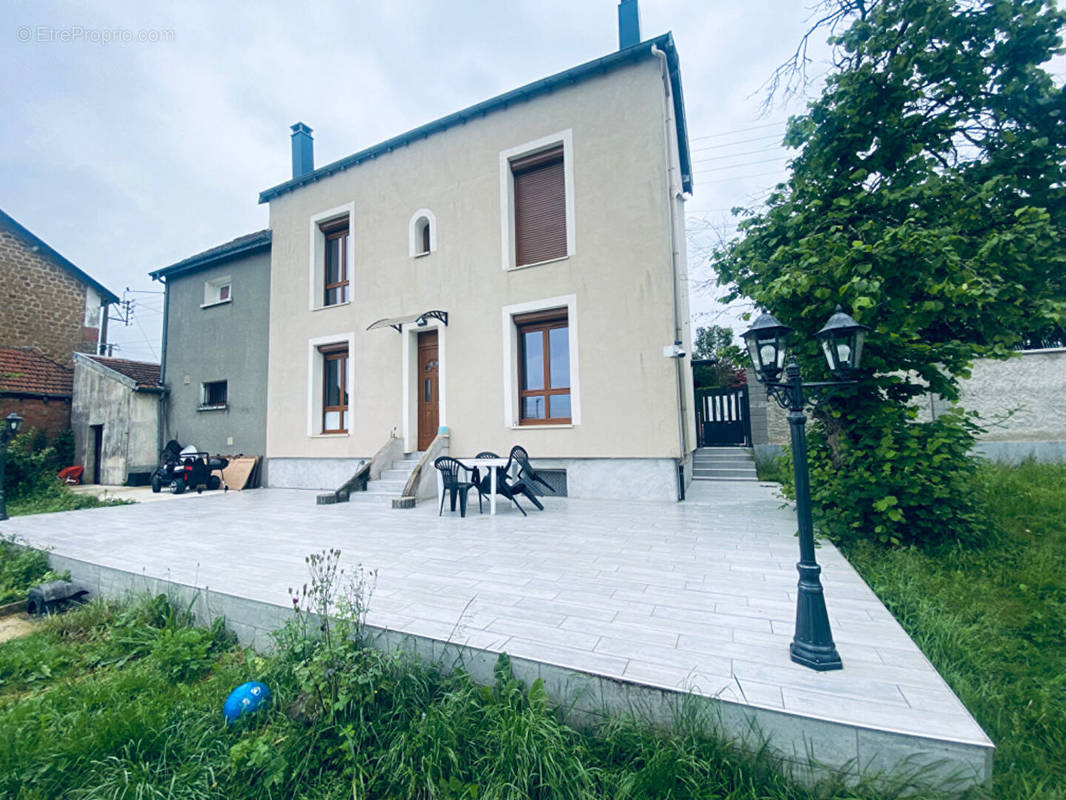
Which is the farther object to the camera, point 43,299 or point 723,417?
point 43,299

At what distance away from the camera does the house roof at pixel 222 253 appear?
11.8 m

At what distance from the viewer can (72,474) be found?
13188 mm

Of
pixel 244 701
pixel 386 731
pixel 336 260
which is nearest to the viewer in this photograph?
pixel 386 731

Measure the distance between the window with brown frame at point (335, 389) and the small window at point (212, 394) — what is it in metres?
3.72

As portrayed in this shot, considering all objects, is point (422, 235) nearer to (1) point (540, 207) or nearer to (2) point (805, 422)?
(1) point (540, 207)

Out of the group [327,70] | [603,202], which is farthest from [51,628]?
[327,70]

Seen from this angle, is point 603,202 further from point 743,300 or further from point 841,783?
point 841,783

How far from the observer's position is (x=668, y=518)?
5934mm

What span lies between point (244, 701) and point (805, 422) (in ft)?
10.4

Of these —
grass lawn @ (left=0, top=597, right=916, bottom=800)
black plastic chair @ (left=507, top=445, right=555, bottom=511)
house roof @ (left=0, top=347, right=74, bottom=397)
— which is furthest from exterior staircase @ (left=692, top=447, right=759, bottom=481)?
house roof @ (left=0, top=347, right=74, bottom=397)

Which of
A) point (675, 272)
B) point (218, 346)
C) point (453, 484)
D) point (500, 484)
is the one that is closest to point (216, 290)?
point (218, 346)

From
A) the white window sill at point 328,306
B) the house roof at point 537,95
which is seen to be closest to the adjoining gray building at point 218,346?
the white window sill at point 328,306

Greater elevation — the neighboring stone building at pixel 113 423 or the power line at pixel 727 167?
the power line at pixel 727 167

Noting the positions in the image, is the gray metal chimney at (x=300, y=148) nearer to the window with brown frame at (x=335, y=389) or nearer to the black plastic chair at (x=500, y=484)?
the window with brown frame at (x=335, y=389)
